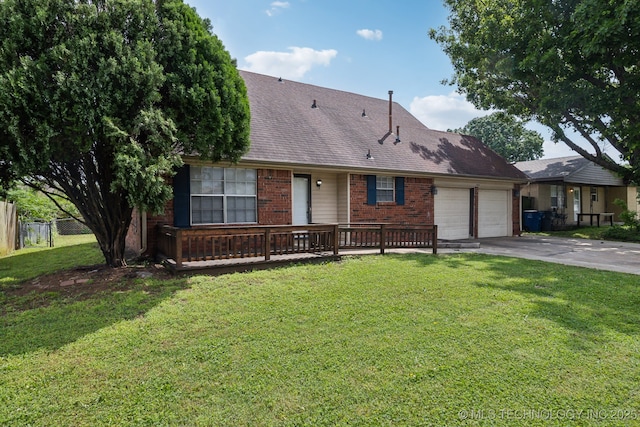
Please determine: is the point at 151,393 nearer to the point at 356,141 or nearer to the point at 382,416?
the point at 382,416

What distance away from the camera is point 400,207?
1196cm

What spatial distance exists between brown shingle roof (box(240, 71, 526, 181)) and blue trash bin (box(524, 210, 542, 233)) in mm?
4276

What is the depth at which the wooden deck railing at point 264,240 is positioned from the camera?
23.2 feet

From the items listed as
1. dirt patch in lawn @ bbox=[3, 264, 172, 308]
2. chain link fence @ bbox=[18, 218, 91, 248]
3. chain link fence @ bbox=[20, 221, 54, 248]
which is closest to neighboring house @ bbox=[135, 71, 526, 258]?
dirt patch in lawn @ bbox=[3, 264, 172, 308]

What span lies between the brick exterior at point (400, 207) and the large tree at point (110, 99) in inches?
191

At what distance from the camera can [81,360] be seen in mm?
3406

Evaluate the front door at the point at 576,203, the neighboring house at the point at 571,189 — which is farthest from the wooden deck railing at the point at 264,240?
the front door at the point at 576,203

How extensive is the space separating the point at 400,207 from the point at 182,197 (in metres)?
7.09

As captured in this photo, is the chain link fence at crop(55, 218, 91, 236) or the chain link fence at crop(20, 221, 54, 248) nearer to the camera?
the chain link fence at crop(20, 221, 54, 248)

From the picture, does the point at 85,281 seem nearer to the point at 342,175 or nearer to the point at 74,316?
the point at 74,316

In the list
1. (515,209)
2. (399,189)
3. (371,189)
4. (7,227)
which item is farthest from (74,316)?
(515,209)

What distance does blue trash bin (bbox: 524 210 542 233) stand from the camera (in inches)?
721

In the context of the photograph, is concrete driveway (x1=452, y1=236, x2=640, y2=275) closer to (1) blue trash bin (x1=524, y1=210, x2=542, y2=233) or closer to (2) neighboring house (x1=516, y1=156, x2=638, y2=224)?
(1) blue trash bin (x1=524, y1=210, x2=542, y2=233)

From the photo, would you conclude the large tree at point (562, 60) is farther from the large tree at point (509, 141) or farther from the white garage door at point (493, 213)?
the large tree at point (509, 141)
